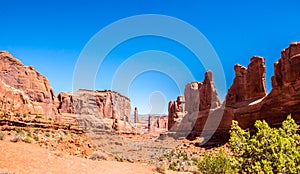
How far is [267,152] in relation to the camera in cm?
859

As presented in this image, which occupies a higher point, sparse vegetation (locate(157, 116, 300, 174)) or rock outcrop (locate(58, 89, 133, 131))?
rock outcrop (locate(58, 89, 133, 131))

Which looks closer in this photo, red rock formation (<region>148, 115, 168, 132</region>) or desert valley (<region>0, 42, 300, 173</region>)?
desert valley (<region>0, 42, 300, 173</region>)

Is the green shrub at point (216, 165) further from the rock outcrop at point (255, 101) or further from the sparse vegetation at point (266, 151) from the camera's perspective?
the rock outcrop at point (255, 101)

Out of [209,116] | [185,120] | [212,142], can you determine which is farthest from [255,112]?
[185,120]

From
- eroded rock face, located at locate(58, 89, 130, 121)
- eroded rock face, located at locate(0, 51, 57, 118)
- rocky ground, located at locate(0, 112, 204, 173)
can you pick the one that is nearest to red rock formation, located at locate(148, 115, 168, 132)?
eroded rock face, located at locate(58, 89, 130, 121)

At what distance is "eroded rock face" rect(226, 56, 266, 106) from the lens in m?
54.5

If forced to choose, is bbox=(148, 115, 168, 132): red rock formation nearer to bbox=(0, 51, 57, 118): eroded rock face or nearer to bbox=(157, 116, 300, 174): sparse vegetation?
bbox=(0, 51, 57, 118): eroded rock face

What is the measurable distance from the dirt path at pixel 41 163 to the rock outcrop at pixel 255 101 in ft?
104

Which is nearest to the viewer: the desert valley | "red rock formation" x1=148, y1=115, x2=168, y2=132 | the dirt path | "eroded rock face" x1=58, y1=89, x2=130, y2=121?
the dirt path

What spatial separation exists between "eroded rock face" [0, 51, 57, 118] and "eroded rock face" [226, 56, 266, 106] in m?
48.2

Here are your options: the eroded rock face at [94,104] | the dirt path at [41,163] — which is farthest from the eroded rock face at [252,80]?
the eroded rock face at [94,104]

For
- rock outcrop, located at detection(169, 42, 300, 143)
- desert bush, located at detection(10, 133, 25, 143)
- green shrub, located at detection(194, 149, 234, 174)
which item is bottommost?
green shrub, located at detection(194, 149, 234, 174)

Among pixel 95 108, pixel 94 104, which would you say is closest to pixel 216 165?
pixel 95 108

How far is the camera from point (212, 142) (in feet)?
169
